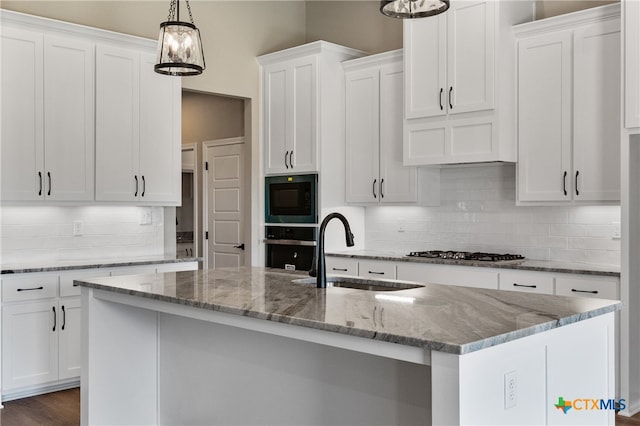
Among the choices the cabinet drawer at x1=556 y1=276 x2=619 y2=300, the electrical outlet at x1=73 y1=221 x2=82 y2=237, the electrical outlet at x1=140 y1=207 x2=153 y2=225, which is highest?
the electrical outlet at x1=140 y1=207 x2=153 y2=225

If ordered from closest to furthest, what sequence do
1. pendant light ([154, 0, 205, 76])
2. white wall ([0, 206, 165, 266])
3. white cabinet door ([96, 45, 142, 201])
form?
1. pendant light ([154, 0, 205, 76])
2. white wall ([0, 206, 165, 266])
3. white cabinet door ([96, 45, 142, 201])

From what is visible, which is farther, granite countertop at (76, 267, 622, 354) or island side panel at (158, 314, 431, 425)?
island side panel at (158, 314, 431, 425)

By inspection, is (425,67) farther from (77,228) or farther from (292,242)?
(77,228)

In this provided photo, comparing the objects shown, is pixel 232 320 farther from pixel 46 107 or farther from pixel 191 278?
pixel 46 107

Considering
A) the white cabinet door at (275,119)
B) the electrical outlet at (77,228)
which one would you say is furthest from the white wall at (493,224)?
the electrical outlet at (77,228)

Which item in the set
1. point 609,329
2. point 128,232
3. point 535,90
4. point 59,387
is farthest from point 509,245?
point 59,387

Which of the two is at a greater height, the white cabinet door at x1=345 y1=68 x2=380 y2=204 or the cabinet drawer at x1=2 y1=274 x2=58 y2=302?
the white cabinet door at x1=345 y1=68 x2=380 y2=204

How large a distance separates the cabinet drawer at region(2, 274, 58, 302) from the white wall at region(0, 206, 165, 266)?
423 mm

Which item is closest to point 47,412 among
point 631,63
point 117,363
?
point 117,363

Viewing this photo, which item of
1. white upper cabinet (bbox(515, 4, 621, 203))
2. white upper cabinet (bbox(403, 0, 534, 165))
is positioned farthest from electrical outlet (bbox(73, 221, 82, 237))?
white upper cabinet (bbox(515, 4, 621, 203))

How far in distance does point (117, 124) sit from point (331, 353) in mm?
3058

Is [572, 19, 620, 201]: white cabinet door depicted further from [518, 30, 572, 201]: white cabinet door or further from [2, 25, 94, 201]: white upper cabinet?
[2, 25, 94, 201]: white upper cabinet

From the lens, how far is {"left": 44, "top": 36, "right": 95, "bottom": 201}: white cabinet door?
4648 mm

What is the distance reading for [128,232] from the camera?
5.42 metres
